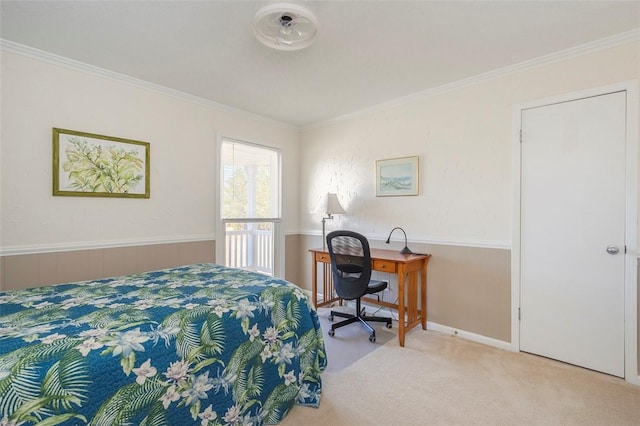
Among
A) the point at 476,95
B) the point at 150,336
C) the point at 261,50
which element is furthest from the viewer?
the point at 476,95

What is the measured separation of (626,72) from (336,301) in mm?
3374

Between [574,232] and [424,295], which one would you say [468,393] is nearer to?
[424,295]

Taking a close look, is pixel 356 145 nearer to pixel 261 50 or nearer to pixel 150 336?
pixel 261 50

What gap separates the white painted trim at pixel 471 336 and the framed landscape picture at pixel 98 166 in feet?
10.2

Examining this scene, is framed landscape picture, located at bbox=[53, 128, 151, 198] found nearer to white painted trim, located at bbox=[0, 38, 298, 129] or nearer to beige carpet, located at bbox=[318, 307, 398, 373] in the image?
white painted trim, located at bbox=[0, 38, 298, 129]

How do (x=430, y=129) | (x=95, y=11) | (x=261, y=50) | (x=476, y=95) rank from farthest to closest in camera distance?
(x=430, y=129), (x=476, y=95), (x=261, y=50), (x=95, y=11)

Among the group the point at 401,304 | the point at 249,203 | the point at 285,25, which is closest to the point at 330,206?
the point at 249,203

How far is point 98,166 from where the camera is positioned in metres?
2.54

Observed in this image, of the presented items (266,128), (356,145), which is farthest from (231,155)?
(356,145)

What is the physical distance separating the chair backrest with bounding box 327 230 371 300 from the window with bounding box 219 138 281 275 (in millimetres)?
1278

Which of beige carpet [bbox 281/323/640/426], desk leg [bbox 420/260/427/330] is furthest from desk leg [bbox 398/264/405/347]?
desk leg [bbox 420/260/427/330]

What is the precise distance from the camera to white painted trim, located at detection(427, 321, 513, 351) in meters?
2.63

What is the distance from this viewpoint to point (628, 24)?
77.1 inches

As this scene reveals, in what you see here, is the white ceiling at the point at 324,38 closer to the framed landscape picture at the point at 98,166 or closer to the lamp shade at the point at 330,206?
the framed landscape picture at the point at 98,166
